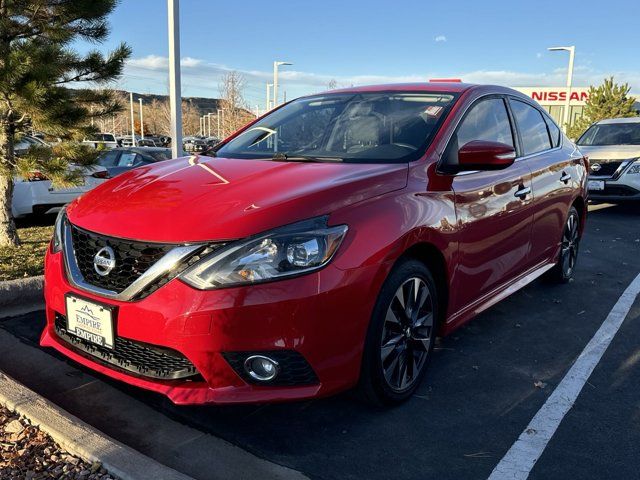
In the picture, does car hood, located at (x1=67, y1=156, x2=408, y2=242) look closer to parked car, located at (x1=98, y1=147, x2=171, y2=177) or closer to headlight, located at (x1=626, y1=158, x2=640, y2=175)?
parked car, located at (x1=98, y1=147, x2=171, y2=177)

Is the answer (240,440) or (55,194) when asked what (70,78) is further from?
(240,440)

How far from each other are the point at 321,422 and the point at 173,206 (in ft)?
4.29

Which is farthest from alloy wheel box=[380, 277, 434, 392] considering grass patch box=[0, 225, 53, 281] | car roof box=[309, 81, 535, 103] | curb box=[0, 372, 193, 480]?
grass patch box=[0, 225, 53, 281]

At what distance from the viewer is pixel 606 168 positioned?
33.4 ft

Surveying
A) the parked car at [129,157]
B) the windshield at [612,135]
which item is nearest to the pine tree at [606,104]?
the windshield at [612,135]

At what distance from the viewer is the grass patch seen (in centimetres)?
476

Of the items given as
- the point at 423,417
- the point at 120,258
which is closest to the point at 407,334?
the point at 423,417

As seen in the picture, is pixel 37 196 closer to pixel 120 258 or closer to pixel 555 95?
pixel 120 258

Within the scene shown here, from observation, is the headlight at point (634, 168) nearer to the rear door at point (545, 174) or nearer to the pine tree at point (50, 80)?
the rear door at point (545, 174)

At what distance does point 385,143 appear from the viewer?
335cm

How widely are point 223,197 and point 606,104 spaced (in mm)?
22552

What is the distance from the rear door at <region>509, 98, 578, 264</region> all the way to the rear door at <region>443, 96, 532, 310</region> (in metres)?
0.17

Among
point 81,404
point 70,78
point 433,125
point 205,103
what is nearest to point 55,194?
point 70,78

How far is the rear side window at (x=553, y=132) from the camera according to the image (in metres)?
4.92
